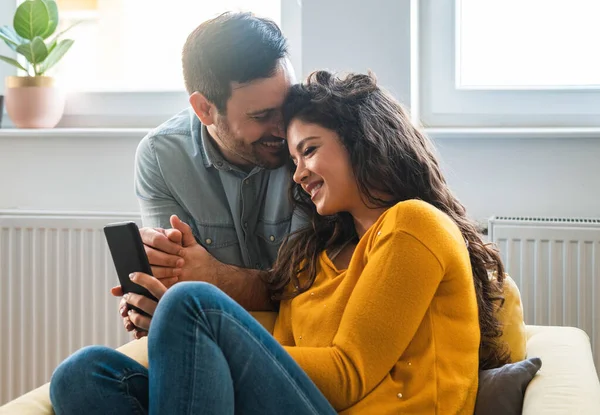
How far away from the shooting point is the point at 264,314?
183 centimetres

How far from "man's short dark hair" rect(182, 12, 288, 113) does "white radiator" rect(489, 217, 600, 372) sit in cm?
80

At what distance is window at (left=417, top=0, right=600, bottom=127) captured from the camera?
2.40 m

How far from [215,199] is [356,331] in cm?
67

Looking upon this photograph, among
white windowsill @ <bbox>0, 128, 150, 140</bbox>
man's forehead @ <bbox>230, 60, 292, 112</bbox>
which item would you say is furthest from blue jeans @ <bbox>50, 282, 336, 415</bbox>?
white windowsill @ <bbox>0, 128, 150, 140</bbox>

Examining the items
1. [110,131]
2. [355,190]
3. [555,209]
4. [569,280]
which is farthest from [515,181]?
[110,131]

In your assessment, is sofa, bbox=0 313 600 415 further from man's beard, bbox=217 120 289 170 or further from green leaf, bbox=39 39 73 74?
green leaf, bbox=39 39 73 74

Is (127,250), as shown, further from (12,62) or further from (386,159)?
(12,62)

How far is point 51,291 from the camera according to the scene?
101 inches

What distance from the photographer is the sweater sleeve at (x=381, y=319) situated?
140 centimetres

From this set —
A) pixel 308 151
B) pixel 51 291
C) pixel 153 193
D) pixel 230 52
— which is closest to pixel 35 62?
pixel 51 291

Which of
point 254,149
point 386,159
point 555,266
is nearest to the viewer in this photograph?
point 386,159

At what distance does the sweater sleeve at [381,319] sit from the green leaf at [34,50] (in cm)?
151

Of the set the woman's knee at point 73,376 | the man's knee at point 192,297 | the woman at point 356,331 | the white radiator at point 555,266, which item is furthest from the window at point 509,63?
the woman's knee at point 73,376

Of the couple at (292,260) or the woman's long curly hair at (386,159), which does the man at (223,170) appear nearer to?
the couple at (292,260)
